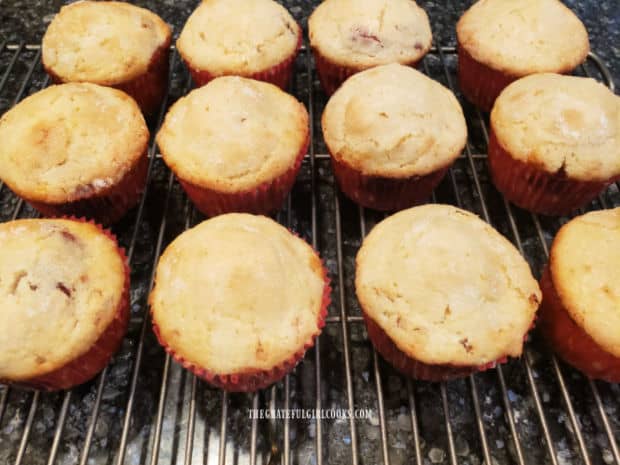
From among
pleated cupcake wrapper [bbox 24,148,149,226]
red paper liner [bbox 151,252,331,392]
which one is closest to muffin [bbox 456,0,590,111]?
red paper liner [bbox 151,252,331,392]

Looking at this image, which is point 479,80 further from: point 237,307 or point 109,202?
point 109,202

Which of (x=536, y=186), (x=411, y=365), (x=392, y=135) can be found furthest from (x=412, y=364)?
(x=536, y=186)

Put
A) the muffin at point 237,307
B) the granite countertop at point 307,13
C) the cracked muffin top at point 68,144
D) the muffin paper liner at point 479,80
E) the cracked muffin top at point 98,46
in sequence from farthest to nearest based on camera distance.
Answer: the granite countertop at point 307,13, the muffin paper liner at point 479,80, the cracked muffin top at point 98,46, the cracked muffin top at point 68,144, the muffin at point 237,307

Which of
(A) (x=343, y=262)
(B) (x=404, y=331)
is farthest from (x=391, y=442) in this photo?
(A) (x=343, y=262)

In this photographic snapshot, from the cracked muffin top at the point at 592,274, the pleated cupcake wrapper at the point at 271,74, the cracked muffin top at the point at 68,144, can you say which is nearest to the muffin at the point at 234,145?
the cracked muffin top at the point at 68,144

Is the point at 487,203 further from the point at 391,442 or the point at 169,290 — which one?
the point at 169,290

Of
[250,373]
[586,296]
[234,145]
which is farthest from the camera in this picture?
[234,145]

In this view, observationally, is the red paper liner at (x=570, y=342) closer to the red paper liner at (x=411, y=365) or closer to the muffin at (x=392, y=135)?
the red paper liner at (x=411, y=365)
